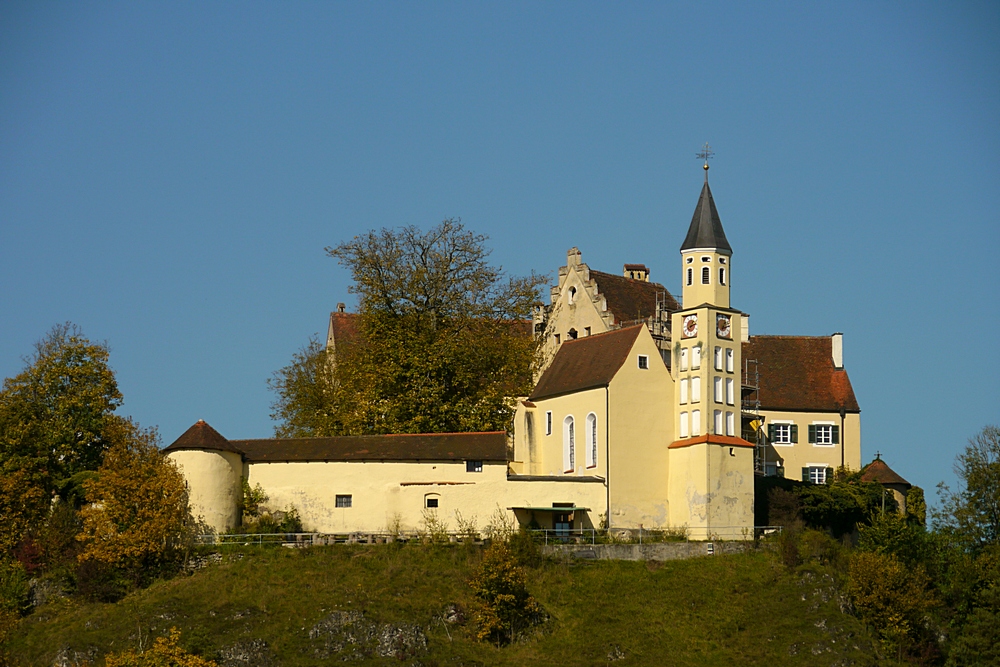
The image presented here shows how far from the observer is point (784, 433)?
87.1 metres

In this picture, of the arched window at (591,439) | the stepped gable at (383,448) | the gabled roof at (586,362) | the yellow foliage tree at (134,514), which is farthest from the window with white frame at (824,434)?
the yellow foliage tree at (134,514)

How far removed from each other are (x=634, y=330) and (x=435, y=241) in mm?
13895

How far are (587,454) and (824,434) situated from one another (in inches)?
619

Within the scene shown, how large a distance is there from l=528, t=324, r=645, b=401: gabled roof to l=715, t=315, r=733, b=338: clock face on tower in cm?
310

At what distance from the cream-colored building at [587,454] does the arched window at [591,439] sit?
0.43 ft

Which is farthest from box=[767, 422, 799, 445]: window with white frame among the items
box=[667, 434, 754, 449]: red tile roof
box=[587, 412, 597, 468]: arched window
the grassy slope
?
the grassy slope

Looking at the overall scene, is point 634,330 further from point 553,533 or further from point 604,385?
point 553,533

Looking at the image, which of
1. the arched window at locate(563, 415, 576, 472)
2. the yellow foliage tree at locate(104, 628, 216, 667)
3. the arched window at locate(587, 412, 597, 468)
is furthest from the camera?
the arched window at locate(563, 415, 576, 472)

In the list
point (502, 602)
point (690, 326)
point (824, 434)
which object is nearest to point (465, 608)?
point (502, 602)

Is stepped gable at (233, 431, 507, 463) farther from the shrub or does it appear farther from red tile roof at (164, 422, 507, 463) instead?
the shrub

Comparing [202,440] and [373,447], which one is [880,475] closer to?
[373,447]

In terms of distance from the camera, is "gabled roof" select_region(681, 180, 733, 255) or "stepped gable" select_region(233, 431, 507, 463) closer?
"stepped gable" select_region(233, 431, 507, 463)

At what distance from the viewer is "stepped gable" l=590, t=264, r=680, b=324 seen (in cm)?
8702

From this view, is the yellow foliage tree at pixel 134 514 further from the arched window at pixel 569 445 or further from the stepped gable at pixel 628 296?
the stepped gable at pixel 628 296
